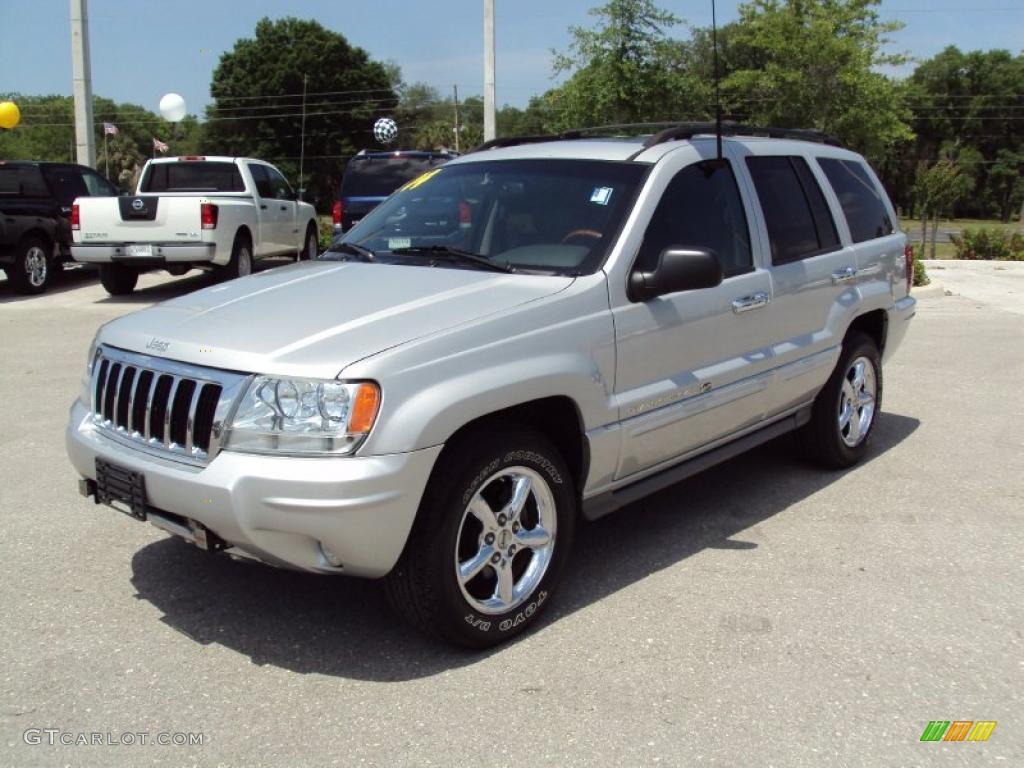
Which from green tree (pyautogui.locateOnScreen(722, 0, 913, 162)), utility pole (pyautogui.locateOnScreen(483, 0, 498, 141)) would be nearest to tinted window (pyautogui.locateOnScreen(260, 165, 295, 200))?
utility pole (pyautogui.locateOnScreen(483, 0, 498, 141))

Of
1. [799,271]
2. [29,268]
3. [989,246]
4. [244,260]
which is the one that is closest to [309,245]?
[244,260]

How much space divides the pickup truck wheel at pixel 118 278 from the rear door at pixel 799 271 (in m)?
10.5

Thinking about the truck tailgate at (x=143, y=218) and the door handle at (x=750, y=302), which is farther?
the truck tailgate at (x=143, y=218)

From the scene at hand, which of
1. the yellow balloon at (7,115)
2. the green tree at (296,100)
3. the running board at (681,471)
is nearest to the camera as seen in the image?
the running board at (681,471)

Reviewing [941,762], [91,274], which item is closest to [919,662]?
[941,762]

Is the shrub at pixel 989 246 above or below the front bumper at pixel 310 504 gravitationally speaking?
above

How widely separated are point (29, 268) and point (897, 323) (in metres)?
11.8

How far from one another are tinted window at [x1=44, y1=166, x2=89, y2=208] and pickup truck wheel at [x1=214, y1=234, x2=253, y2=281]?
2.94 metres

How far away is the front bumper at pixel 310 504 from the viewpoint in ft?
10.2

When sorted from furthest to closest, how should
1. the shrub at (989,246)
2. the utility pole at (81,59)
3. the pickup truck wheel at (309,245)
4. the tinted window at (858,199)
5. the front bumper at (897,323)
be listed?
the shrub at (989,246), the utility pole at (81,59), the pickup truck wheel at (309,245), the front bumper at (897,323), the tinted window at (858,199)

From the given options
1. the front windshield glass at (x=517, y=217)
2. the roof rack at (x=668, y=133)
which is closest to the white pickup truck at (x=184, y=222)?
the roof rack at (x=668, y=133)

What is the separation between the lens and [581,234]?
4180 millimetres

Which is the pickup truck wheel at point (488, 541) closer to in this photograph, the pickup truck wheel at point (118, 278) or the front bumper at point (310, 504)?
the front bumper at point (310, 504)

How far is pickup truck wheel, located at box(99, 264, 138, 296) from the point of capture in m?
13.4
